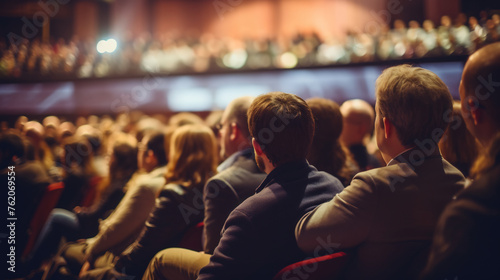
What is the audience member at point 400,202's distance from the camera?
1.09 meters

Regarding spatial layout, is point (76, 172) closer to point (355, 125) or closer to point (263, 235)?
point (355, 125)

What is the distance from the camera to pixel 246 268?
1247mm

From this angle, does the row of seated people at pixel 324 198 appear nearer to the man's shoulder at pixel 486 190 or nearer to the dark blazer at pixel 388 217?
the dark blazer at pixel 388 217

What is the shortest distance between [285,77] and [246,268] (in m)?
6.17

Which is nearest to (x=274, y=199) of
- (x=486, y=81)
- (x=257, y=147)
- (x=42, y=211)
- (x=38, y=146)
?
(x=257, y=147)

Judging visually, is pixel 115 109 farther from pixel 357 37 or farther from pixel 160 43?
pixel 357 37

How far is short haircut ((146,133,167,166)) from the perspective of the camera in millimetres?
2658

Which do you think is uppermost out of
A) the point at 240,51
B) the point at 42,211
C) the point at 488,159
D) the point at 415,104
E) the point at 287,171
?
the point at 240,51

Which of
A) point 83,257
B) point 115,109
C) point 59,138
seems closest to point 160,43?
point 115,109

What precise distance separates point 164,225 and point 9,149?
1733 mm

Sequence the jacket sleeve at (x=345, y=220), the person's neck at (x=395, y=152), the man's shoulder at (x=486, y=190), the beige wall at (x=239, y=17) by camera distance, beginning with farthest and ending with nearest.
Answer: the beige wall at (x=239, y=17)
the person's neck at (x=395, y=152)
the jacket sleeve at (x=345, y=220)
the man's shoulder at (x=486, y=190)

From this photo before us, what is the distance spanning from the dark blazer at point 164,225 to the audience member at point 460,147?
128 centimetres

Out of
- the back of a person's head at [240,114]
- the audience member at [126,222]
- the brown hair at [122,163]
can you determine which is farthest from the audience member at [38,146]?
the back of a person's head at [240,114]

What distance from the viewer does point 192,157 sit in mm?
2180
